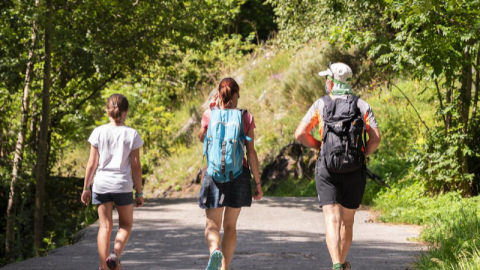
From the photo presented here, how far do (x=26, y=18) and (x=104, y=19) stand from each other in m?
2.80

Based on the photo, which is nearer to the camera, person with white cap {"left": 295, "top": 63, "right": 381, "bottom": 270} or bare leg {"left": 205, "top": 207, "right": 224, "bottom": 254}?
person with white cap {"left": 295, "top": 63, "right": 381, "bottom": 270}

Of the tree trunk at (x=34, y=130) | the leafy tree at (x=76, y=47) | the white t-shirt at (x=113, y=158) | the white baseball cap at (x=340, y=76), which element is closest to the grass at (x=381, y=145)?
the white baseball cap at (x=340, y=76)

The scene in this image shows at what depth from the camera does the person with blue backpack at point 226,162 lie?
5848 mm

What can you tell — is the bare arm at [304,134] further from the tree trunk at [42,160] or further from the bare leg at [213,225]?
the tree trunk at [42,160]

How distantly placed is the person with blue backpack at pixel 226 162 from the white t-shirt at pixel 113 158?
705 millimetres

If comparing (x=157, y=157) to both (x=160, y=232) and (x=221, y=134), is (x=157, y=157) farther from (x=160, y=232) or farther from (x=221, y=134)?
(x=221, y=134)

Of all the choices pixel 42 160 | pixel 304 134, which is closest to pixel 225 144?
pixel 304 134

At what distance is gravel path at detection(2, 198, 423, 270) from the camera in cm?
772

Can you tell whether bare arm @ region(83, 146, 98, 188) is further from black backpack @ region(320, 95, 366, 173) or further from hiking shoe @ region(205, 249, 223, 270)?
black backpack @ region(320, 95, 366, 173)

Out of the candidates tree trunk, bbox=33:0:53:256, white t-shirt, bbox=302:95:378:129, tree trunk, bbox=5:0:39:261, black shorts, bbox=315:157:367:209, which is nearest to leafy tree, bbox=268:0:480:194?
white t-shirt, bbox=302:95:378:129

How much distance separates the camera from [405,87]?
20.4 meters

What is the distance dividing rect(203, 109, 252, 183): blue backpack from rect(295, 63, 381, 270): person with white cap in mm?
512

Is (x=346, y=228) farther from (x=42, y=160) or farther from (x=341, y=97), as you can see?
(x=42, y=160)

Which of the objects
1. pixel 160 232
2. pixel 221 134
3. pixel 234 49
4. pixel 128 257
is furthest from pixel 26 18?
pixel 234 49
